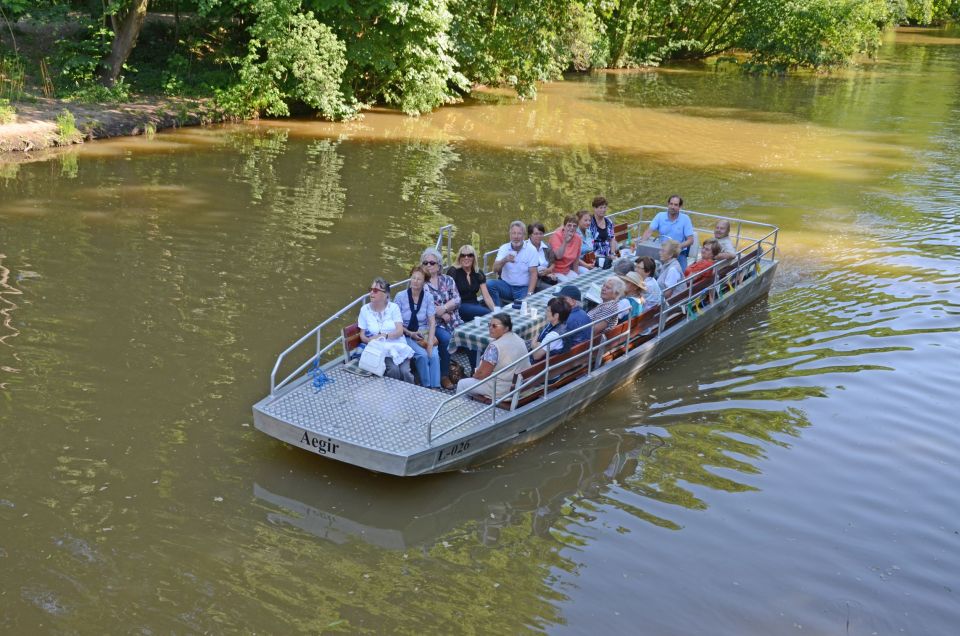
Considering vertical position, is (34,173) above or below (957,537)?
above

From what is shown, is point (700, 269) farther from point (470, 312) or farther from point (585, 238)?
point (470, 312)

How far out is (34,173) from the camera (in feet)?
70.8

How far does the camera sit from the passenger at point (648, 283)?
41.7ft

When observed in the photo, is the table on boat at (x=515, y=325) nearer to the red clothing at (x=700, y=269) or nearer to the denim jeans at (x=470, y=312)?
the denim jeans at (x=470, y=312)

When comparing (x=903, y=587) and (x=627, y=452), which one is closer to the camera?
(x=903, y=587)

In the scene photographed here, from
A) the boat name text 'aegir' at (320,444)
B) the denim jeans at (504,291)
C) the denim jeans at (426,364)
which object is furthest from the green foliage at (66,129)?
the boat name text 'aegir' at (320,444)

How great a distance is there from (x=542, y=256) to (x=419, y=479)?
4692 millimetres

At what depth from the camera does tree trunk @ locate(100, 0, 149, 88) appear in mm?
28641

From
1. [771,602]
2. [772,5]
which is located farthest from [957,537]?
[772,5]

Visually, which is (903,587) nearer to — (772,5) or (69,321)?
(69,321)

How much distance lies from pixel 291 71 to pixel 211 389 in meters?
19.8

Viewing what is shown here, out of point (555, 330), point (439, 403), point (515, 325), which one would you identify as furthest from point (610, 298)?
point (439, 403)

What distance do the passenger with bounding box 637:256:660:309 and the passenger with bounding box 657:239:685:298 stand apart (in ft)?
0.74

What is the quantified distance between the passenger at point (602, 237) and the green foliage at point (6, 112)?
54.5 feet
